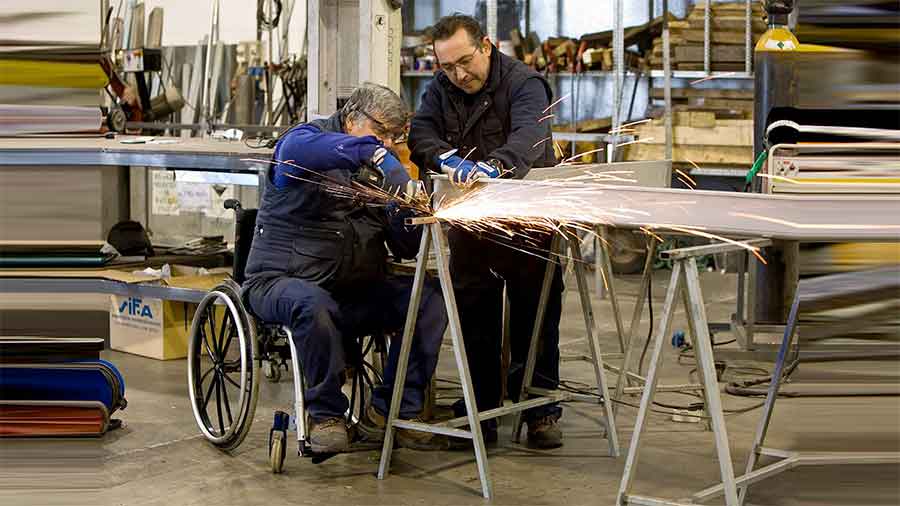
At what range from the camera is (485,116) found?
15.0ft

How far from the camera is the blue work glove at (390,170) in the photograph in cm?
405

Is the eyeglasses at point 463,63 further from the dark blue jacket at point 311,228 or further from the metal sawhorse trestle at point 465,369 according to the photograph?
the metal sawhorse trestle at point 465,369

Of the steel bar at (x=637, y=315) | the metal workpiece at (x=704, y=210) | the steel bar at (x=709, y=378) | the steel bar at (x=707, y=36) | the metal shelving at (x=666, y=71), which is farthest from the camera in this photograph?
the steel bar at (x=707, y=36)

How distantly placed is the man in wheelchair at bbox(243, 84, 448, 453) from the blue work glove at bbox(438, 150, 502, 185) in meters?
0.16

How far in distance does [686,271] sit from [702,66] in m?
5.88

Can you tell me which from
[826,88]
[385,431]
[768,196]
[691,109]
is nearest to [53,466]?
[826,88]

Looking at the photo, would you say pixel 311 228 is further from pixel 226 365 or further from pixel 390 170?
pixel 226 365

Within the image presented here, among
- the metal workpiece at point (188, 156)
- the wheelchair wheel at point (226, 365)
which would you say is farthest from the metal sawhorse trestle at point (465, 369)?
the metal workpiece at point (188, 156)

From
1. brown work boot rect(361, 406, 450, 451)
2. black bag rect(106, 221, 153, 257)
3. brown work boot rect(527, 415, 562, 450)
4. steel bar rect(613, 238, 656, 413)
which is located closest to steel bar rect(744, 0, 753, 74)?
steel bar rect(613, 238, 656, 413)

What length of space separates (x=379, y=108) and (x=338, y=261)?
584 mm

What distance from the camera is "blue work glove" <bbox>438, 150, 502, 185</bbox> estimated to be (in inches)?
160

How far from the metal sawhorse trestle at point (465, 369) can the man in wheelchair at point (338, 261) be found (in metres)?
0.19

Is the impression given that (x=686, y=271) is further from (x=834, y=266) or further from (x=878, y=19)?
(x=878, y=19)

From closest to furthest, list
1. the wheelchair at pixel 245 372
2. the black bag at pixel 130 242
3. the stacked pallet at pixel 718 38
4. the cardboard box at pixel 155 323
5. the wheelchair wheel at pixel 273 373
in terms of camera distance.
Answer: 1. the wheelchair at pixel 245 372
2. the wheelchair wheel at pixel 273 373
3. the cardboard box at pixel 155 323
4. the black bag at pixel 130 242
5. the stacked pallet at pixel 718 38
